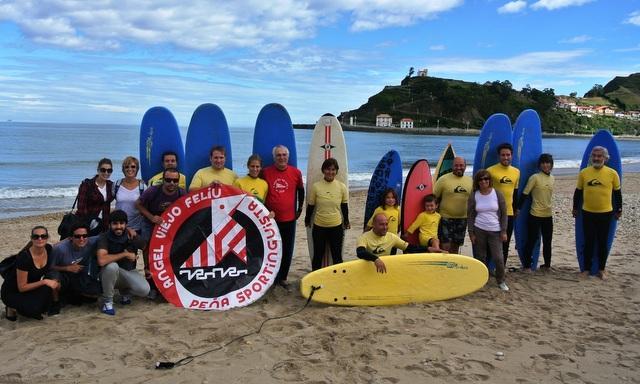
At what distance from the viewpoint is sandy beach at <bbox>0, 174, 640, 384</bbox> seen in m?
3.07

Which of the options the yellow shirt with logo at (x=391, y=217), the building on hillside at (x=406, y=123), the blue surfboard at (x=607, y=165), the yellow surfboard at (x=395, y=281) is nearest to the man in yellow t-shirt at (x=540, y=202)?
the blue surfboard at (x=607, y=165)

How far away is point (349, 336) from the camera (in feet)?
11.9

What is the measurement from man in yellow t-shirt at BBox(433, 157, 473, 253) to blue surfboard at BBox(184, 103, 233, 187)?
7.38ft

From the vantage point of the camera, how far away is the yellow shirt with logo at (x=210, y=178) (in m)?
4.41

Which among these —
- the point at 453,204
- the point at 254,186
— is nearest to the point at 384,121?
the point at 453,204

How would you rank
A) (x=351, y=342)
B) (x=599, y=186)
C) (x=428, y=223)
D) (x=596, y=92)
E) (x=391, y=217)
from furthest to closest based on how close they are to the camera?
(x=596, y=92) < (x=599, y=186) < (x=428, y=223) < (x=391, y=217) < (x=351, y=342)

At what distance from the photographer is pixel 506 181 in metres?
5.02

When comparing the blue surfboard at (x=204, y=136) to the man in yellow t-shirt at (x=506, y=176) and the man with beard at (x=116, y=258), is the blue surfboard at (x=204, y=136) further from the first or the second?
the man in yellow t-shirt at (x=506, y=176)

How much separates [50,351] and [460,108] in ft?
333

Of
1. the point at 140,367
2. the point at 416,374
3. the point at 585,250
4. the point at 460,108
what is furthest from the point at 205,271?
the point at 460,108

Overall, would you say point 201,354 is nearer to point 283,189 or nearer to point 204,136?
point 283,189

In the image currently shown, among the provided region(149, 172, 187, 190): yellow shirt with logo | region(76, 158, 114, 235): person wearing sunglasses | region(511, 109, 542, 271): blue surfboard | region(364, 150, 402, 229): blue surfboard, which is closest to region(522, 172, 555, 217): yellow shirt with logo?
region(511, 109, 542, 271): blue surfboard

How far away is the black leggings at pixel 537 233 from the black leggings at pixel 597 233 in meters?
0.36

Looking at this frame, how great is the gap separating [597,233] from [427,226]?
78.8 inches
